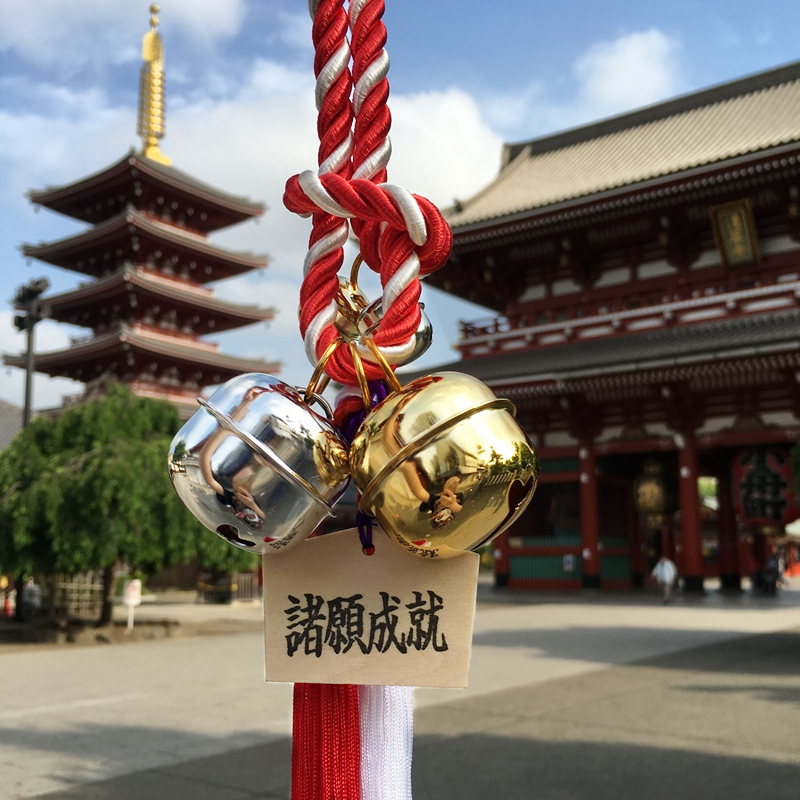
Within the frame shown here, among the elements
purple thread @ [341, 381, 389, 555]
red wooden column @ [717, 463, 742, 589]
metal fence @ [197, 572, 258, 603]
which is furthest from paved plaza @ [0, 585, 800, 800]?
metal fence @ [197, 572, 258, 603]

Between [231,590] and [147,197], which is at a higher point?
[147,197]

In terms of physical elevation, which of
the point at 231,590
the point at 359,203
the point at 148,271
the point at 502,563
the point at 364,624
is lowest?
the point at 231,590

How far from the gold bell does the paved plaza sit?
10.3 feet

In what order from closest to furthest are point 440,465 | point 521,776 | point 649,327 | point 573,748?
point 440,465
point 521,776
point 573,748
point 649,327

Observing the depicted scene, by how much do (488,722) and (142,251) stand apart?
69.8 ft

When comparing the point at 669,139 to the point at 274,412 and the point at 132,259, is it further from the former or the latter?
the point at 274,412

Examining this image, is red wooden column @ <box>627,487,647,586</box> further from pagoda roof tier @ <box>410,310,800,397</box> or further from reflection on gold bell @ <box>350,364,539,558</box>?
reflection on gold bell @ <box>350,364,539,558</box>

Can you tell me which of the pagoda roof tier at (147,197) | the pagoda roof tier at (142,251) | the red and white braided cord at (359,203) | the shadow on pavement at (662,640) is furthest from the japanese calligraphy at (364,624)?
the pagoda roof tier at (147,197)

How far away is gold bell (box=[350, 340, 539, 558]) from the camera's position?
0.94m

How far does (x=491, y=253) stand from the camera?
16375 millimetres

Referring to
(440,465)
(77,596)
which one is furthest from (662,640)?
(77,596)

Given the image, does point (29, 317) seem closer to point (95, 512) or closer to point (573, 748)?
point (95, 512)

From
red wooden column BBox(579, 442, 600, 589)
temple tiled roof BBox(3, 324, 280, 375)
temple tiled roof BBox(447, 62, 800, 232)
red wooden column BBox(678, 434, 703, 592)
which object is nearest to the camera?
red wooden column BBox(678, 434, 703, 592)

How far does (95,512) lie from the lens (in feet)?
32.2
